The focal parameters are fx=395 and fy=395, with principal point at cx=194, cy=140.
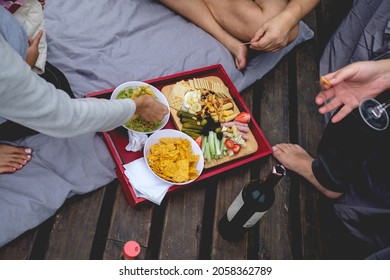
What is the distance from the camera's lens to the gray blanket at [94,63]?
1860mm

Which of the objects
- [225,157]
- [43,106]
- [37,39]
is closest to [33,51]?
[37,39]

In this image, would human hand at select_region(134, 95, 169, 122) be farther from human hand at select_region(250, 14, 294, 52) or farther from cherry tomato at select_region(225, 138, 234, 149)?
human hand at select_region(250, 14, 294, 52)

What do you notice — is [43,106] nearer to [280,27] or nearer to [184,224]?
[184,224]

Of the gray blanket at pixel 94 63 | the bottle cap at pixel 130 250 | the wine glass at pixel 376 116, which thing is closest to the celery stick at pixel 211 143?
the gray blanket at pixel 94 63

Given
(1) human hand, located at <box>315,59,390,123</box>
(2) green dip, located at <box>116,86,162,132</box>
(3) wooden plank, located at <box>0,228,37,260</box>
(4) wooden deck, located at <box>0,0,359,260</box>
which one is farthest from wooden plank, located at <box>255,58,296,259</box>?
(3) wooden plank, located at <box>0,228,37,260</box>

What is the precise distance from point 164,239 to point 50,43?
1.33 metres

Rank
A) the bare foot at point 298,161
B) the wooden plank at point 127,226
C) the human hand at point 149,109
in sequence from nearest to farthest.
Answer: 1. the human hand at point 149,109
2. the wooden plank at point 127,226
3. the bare foot at point 298,161

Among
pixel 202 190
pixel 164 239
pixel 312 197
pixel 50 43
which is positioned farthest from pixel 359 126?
pixel 50 43

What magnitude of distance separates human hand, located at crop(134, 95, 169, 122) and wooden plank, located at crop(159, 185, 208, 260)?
0.42m

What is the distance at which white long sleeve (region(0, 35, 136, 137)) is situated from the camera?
1.17m

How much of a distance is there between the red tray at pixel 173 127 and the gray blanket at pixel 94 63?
0.22 ft

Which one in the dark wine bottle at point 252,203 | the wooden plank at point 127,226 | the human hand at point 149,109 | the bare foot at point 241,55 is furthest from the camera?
the bare foot at point 241,55

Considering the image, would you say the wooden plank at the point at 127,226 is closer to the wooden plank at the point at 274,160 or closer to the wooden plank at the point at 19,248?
the wooden plank at the point at 19,248
